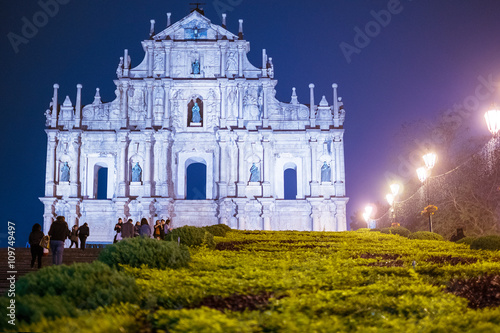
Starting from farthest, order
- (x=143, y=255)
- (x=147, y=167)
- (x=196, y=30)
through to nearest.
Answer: (x=196, y=30)
(x=147, y=167)
(x=143, y=255)

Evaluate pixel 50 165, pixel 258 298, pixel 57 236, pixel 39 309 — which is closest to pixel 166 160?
pixel 50 165

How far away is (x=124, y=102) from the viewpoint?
41.0m

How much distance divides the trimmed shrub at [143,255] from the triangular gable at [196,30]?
33.7 meters

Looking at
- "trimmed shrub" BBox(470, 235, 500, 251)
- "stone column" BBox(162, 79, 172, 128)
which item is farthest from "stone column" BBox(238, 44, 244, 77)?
"trimmed shrub" BBox(470, 235, 500, 251)

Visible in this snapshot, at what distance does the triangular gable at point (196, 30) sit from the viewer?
4222cm

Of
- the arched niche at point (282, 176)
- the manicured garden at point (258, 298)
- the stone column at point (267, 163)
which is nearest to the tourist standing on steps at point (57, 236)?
the manicured garden at point (258, 298)

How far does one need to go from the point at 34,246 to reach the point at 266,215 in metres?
24.5

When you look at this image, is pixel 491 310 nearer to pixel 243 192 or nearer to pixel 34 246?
pixel 34 246

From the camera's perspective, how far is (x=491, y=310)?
21.5ft

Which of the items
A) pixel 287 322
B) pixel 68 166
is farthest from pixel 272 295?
pixel 68 166

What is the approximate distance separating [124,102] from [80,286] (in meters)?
35.5

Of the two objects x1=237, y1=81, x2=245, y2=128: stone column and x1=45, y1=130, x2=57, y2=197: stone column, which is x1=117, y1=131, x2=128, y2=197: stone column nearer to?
x1=45, y1=130, x2=57, y2=197: stone column

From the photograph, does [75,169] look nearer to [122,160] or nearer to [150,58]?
[122,160]

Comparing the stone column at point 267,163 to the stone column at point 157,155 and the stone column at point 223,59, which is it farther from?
the stone column at point 157,155
